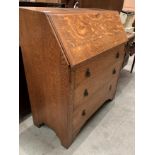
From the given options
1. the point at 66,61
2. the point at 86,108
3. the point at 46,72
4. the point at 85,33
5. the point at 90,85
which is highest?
the point at 85,33

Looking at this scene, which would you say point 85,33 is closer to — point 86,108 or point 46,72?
point 46,72

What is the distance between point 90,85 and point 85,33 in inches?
16.8

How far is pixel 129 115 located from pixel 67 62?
4.13ft

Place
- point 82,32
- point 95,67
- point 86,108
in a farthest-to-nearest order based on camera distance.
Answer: point 86,108 → point 95,67 → point 82,32

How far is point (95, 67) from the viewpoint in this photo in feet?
4.55

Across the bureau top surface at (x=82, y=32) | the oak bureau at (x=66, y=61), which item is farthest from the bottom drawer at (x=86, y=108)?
the bureau top surface at (x=82, y=32)

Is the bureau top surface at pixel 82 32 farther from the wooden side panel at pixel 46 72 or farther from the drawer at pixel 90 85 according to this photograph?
the drawer at pixel 90 85

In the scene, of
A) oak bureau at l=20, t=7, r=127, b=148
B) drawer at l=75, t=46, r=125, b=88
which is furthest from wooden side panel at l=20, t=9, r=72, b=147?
drawer at l=75, t=46, r=125, b=88

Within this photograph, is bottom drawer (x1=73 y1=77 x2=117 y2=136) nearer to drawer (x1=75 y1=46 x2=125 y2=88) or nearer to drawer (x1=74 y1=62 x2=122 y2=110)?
drawer (x1=74 y1=62 x2=122 y2=110)

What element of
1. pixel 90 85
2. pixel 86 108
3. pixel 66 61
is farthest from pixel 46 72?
pixel 86 108

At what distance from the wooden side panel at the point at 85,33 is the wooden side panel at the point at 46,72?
0.06 m

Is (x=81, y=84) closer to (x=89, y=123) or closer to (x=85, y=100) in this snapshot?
(x=85, y=100)

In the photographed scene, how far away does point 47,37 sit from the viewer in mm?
1135

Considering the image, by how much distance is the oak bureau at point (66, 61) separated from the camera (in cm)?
112
